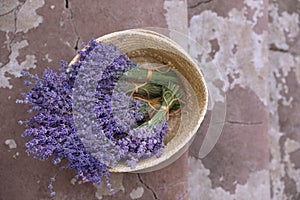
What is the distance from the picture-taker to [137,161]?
1.27m

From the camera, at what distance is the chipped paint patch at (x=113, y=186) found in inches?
55.6

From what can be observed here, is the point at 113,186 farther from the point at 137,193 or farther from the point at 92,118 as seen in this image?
the point at 92,118

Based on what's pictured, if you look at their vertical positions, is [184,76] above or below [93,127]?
above

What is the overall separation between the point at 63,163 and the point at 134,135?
293mm

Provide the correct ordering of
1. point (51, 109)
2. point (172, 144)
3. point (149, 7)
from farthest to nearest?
point (149, 7)
point (172, 144)
point (51, 109)

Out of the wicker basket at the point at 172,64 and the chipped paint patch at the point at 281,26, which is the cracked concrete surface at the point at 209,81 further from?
the wicker basket at the point at 172,64

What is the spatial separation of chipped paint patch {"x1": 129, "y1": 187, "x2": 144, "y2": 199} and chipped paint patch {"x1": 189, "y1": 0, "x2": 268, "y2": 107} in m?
0.58

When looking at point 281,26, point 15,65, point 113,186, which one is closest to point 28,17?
point 15,65

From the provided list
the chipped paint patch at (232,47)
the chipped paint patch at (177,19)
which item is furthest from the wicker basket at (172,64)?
the chipped paint patch at (232,47)

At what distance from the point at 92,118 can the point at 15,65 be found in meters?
0.39

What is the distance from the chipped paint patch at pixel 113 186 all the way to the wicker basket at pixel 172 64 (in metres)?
0.11

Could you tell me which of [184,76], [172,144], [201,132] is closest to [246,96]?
[201,132]

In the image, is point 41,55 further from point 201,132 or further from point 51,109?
point 201,132

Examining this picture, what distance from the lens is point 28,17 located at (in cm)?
139
